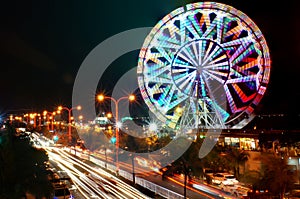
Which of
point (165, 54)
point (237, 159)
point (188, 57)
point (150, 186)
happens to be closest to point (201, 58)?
point (188, 57)

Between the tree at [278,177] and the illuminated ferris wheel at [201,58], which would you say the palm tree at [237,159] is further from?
the tree at [278,177]

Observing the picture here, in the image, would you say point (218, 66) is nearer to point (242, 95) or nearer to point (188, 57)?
point (188, 57)

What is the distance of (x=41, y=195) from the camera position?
25.5 ft

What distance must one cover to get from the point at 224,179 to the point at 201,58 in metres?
9.24

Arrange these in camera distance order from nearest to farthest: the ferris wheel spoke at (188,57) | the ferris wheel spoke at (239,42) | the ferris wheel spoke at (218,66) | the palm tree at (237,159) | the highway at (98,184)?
the highway at (98,184)
the palm tree at (237,159)
the ferris wheel spoke at (239,42)
the ferris wheel spoke at (218,66)
the ferris wheel spoke at (188,57)

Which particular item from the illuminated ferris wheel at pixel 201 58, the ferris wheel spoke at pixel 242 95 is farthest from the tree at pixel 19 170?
the ferris wheel spoke at pixel 242 95

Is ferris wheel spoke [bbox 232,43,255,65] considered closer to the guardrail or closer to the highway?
the guardrail

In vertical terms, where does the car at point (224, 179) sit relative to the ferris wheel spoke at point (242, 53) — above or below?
below

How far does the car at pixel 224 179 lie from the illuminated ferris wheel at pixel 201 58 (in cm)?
590

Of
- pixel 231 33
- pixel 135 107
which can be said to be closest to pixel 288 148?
pixel 231 33

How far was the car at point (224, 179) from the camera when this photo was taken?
58.9ft

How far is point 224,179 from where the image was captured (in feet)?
61.6

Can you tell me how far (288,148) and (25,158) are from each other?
1543 centimetres

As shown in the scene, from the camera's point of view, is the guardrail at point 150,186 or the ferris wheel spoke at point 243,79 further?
the ferris wheel spoke at point 243,79
